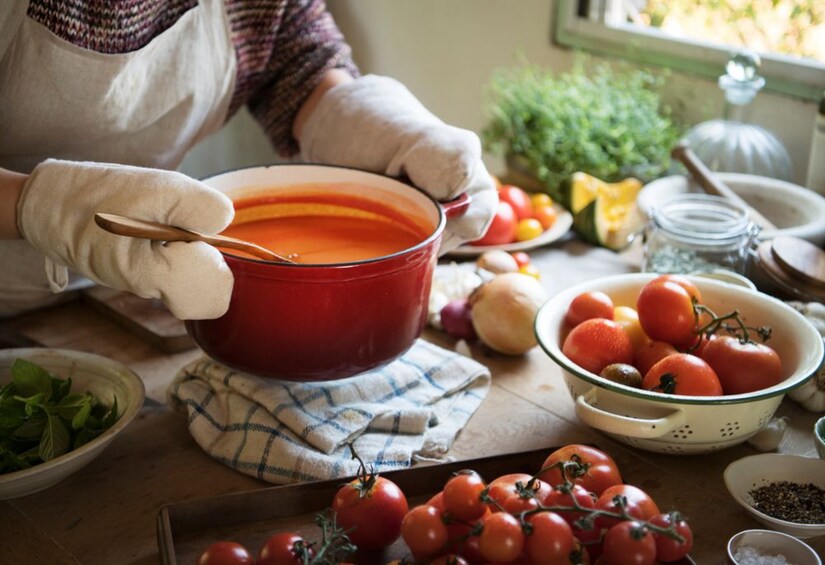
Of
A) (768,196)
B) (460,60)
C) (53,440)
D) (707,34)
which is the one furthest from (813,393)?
(460,60)

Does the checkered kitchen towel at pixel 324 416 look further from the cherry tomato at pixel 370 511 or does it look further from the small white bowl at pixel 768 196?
the small white bowl at pixel 768 196

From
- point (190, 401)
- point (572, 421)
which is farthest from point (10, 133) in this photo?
point (572, 421)

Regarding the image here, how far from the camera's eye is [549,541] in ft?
2.50

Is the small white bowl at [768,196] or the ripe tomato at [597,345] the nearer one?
the ripe tomato at [597,345]

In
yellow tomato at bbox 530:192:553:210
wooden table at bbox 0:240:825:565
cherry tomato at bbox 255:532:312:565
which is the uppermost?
cherry tomato at bbox 255:532:312:565

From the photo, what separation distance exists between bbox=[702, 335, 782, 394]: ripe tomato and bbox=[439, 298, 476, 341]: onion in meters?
0.38

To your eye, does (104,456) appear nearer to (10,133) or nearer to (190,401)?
(190,401)

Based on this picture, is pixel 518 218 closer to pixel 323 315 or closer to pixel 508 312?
pixel 508 312

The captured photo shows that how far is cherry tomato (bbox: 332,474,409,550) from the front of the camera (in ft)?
2.87

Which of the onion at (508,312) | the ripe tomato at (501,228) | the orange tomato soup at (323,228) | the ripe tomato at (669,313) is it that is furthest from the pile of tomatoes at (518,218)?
the ripe tomato at (669,313)

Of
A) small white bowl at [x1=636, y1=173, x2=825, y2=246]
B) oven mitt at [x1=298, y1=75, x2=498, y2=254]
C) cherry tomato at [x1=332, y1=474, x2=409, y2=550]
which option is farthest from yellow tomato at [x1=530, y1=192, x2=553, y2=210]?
cherry tomato at [x1=332, y1=474, x2=409, y2=550]

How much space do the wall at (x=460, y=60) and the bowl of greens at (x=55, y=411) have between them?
136 cm

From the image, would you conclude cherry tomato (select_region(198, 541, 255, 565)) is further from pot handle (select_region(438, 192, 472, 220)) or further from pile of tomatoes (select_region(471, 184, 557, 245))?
pile of tomatoes (select_region(471, 184, 557, 245))

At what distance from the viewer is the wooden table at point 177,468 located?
0.96m
